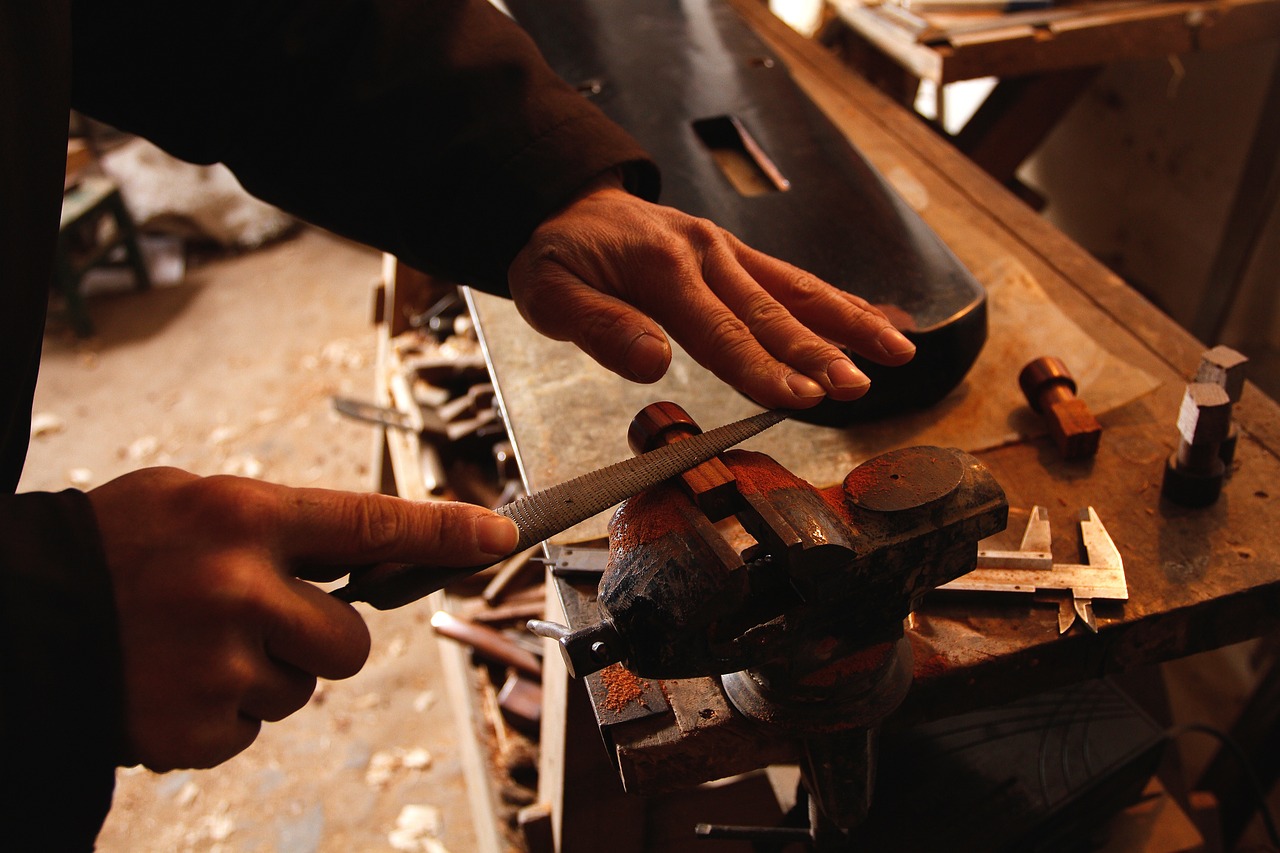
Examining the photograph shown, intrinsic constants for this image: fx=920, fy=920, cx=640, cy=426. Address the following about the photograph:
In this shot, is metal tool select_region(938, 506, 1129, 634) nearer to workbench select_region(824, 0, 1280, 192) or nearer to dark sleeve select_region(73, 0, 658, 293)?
dark sleeve select_region(73, 0, 658, 293)

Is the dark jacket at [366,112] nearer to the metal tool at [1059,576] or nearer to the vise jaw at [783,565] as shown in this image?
the vise jaw at [783,565]

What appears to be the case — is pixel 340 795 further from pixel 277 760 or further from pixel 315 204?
pixel 315 204

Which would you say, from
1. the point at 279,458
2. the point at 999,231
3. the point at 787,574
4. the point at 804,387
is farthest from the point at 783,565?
the point at 279,458

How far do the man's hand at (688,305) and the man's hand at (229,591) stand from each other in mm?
371

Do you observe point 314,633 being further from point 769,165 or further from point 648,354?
point 769,165

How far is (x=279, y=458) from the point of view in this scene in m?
3.05

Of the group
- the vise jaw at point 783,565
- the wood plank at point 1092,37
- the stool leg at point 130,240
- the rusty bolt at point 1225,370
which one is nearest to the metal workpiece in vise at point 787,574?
the vise jaw at point 783,565

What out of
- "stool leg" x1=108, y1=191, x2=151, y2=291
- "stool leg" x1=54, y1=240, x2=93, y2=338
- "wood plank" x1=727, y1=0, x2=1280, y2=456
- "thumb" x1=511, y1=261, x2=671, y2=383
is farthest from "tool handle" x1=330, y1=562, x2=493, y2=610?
"stool leg" x1=108, y1=191, x2=151, y2=291

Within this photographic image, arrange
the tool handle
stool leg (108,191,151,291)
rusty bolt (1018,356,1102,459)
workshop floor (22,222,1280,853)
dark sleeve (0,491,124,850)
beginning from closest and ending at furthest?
dark sleeve (0,491,124,850) → the tool handle → rusty bolt (1018,356,1102,459) → workshop floor (22,222,1280,853) → stool leg (108,191,151,291)

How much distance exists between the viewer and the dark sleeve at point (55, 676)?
0.51m

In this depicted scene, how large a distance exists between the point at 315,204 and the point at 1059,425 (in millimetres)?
940

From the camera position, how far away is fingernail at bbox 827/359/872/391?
866mm

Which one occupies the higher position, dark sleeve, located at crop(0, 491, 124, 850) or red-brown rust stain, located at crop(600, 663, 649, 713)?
dark sleeve, located at crop(0, 491, 124, 850)

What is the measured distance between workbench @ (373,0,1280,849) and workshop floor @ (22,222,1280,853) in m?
1.05
